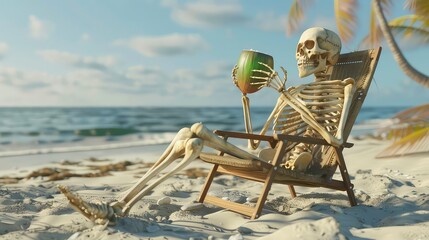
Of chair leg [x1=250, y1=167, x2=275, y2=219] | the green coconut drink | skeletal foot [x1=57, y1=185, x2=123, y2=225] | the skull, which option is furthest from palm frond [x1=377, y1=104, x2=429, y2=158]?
skeletal foot [x1=57, y1=185, x2=123, y2=225]

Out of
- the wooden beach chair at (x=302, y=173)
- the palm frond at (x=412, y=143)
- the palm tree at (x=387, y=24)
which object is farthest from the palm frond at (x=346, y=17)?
the wooden beach chair at (x=302, y=173)

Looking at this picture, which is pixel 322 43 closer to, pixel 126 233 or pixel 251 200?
pixel 251 200

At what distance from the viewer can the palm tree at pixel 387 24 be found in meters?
9.25

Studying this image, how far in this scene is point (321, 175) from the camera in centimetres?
436

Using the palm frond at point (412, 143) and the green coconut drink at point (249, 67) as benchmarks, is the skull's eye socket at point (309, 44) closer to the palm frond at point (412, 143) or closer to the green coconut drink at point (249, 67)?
the green coconut drink at point (249, 67)

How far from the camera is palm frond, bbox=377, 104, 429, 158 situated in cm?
839

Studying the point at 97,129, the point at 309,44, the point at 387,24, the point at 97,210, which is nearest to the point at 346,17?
the point at 387,24

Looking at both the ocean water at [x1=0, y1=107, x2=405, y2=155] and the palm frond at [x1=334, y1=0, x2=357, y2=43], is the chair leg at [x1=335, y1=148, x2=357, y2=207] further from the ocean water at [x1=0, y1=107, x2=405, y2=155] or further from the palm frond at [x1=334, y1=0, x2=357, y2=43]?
the ocean water at [x1=0, y1=107, x2=405, y2=155]

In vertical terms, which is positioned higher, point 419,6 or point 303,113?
point 419,6

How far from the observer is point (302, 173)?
4.16 metres

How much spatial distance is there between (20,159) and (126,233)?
9561 mm

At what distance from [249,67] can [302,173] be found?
1115 millimetres

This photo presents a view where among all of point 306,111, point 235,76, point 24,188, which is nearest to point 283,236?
point 306,111

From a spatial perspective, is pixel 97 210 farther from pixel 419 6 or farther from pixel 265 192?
pixel 419 6
